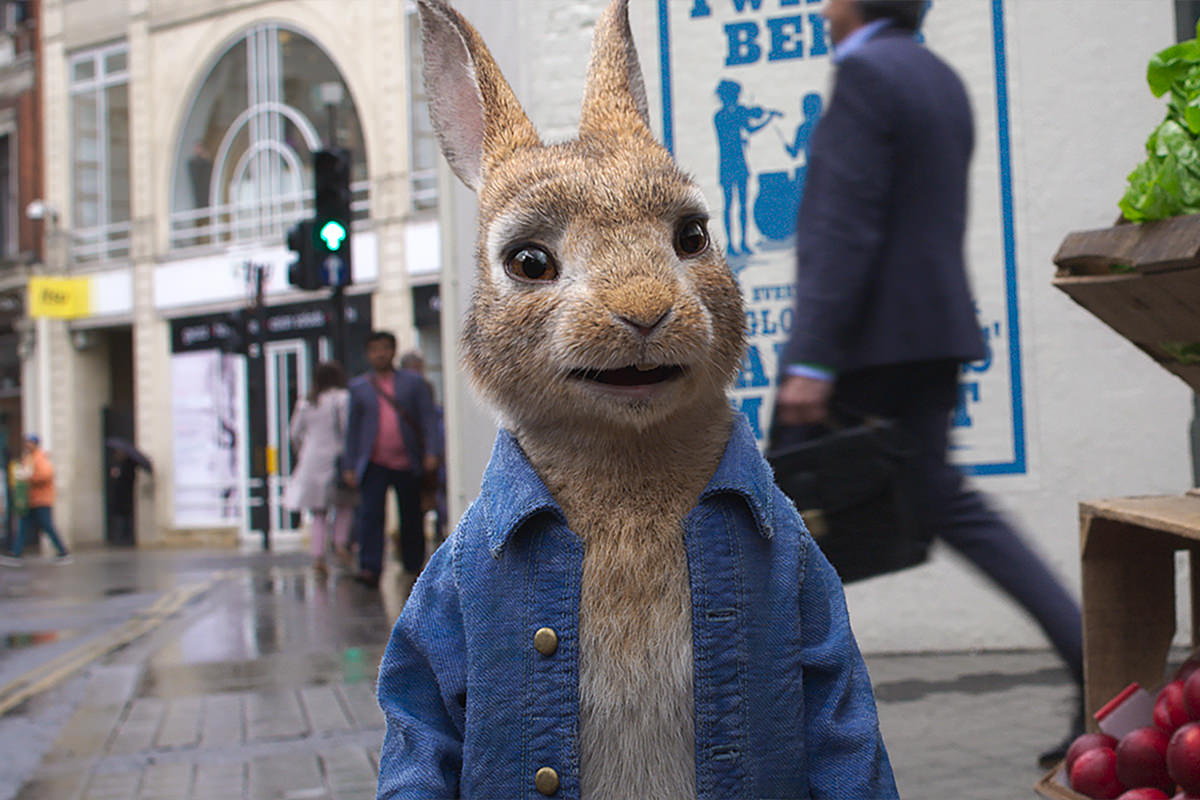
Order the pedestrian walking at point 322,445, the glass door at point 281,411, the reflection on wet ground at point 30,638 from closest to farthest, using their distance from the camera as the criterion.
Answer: the reflection on wet ground at point 30,638
the pedestrian walking at point 322,445
the glass door at point 281,411

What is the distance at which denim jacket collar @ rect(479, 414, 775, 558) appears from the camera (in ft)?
5.79

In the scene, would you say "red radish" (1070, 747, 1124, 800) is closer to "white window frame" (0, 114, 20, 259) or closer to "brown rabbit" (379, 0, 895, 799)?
"brown rabbit" (379, 0, 895, 799)

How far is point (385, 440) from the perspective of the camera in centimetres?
919

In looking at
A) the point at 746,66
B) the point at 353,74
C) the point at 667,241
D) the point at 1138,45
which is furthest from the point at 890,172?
the point at 353,74

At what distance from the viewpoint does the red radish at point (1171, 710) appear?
8.63 feet

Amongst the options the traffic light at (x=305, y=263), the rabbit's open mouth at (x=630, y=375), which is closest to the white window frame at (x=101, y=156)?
the traffic light at (x=305, y=263)

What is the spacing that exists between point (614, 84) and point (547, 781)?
3.43 feet

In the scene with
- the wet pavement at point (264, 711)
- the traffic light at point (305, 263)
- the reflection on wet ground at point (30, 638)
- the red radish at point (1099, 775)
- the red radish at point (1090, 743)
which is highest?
the traffic light at point (305, 263)

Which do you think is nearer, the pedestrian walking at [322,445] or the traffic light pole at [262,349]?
the pedestrian walking at [322,445]

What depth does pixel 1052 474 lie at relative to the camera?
5535 millimetres

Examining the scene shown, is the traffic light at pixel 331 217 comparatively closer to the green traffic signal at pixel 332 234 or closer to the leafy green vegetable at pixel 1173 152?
the green traffic signal at pixel 332 234

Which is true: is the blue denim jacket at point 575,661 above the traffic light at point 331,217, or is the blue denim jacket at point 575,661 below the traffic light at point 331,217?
below

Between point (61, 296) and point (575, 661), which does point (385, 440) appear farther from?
point (61, 296)

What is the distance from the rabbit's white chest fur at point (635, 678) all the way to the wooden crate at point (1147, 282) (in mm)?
1327
